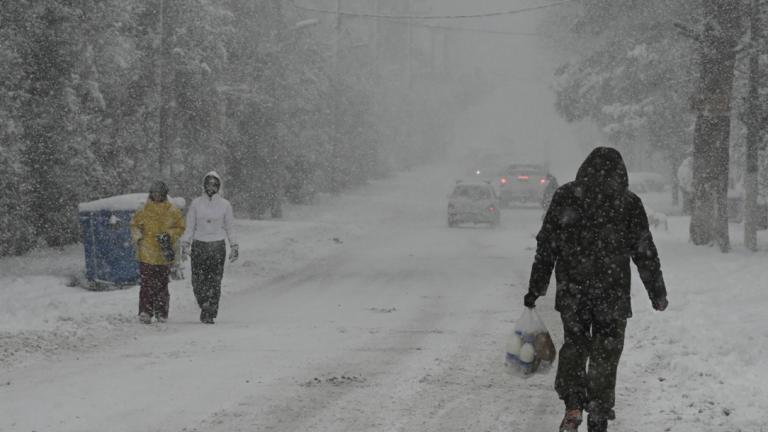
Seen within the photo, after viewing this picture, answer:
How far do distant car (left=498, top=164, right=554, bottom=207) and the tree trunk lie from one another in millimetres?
22252

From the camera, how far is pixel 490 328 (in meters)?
13.1

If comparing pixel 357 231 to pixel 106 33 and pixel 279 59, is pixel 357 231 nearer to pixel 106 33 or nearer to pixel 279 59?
pixel 279 59

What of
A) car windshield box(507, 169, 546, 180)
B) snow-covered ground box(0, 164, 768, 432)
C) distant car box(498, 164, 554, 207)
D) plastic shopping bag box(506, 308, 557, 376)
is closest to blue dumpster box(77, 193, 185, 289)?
snow-covered ground box(0, 164, 768, 432)

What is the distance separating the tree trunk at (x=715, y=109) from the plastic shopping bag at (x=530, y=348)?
16069 millimetres

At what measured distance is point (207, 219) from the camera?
13.5 meters

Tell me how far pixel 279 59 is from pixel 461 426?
31.9 metres

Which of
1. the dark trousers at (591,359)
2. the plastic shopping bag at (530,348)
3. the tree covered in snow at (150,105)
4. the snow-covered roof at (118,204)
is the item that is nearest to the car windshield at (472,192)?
the tree covered in snow at (150,105)

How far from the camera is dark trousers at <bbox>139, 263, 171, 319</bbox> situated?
1348 centimetres

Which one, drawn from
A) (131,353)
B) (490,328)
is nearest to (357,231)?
(490,328)

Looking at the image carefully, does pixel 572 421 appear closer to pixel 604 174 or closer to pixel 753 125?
pixel 604 174

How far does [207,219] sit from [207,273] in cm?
67

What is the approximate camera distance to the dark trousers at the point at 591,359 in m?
6.92

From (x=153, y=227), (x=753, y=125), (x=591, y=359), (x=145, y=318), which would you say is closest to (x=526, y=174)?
(x=753, y=125)

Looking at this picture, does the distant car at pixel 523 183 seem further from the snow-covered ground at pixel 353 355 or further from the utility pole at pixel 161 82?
the snow-covered ground at pixel 353 355
